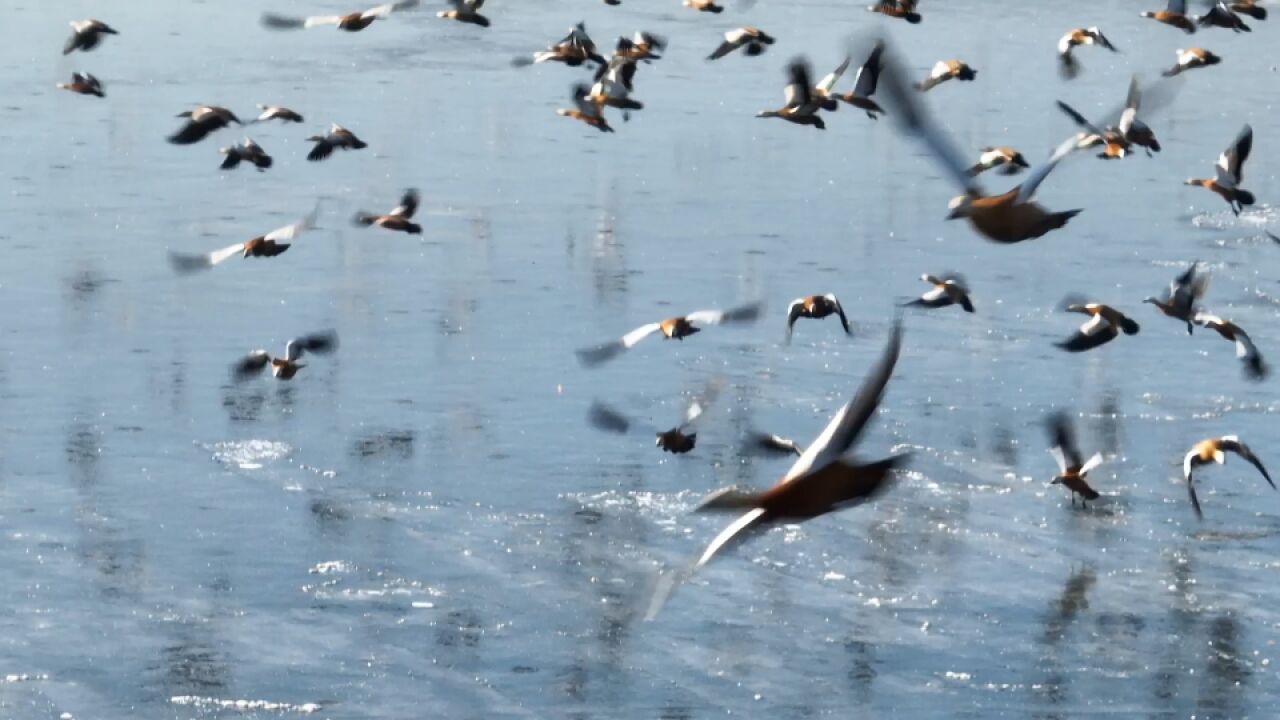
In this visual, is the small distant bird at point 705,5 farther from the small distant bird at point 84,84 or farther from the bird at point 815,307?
the small distant bird at point 84,84

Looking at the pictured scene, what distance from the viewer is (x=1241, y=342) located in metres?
15.1

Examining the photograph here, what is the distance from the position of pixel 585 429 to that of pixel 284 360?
2247 mm

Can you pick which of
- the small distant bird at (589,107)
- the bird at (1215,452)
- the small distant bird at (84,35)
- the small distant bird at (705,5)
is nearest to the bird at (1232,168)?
the bird at (1215,452)

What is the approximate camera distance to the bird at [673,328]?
14.5 metres

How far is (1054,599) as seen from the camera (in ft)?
38.6

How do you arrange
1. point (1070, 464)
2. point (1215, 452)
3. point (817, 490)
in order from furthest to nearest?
point (1070, 464)
point (1215, 452)
point (817, 490)

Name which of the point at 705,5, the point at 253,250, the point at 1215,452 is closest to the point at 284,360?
the point at 253,250

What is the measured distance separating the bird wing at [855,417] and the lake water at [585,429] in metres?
5.08

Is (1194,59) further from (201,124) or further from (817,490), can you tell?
(817,490)

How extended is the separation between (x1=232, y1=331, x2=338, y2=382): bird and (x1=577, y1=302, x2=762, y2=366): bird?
6.31 ft

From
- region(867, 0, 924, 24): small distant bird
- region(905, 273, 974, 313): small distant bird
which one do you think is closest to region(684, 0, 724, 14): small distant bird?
region(867, 0, 924, 24): small distant bird

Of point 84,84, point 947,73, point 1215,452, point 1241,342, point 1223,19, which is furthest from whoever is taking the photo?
point 84,84

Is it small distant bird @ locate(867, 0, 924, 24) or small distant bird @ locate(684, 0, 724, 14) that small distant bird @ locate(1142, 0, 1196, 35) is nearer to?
small distant bird @ locate(867, 0, 924, 24)

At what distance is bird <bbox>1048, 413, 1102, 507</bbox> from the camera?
12867 millimetres
